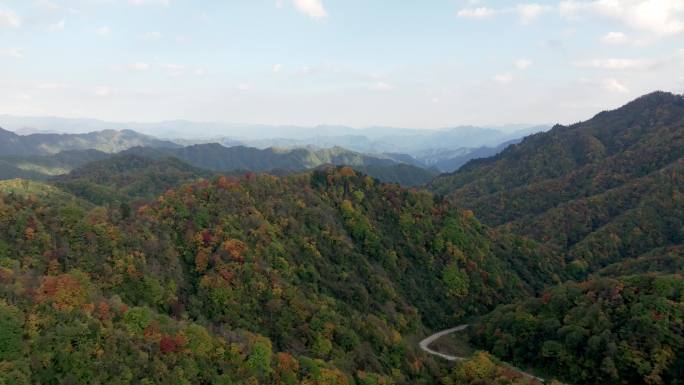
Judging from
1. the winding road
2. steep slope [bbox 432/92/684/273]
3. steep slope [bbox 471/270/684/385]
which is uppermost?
steep slope [bbox 432/92/684/273]

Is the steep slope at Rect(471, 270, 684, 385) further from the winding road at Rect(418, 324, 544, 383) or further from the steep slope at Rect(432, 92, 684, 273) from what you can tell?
the steep slope at Rect(432, 92, 684, 273)

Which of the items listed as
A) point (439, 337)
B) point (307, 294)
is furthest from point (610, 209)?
point (307, 294)

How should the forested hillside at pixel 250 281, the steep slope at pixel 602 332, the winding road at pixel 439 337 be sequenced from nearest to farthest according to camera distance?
the forested hillside at pixel 250 281 → the steep slope at pixel 602 332 → the winding road at pixel 439 337

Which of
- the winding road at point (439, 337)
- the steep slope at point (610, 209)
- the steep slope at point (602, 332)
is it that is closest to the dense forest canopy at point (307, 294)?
the steep slope at point (602, 332)

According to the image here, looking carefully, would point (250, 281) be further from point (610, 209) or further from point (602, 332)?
point (610, 209)

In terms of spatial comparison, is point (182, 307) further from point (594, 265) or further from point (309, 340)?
point (594, 265)

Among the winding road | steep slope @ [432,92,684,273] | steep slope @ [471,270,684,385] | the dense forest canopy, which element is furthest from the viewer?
steep slope @ [432,92,684,273]

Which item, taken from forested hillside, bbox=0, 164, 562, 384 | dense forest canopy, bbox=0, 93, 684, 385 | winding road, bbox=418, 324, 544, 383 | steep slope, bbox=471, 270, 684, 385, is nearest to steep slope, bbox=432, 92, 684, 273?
dense forest canopy, bbox=0, 93, 684, 385

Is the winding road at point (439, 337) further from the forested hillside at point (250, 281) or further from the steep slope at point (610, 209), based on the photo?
the steep slope at point (610, 209)
